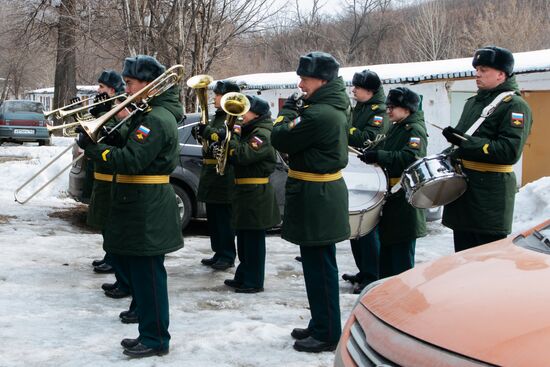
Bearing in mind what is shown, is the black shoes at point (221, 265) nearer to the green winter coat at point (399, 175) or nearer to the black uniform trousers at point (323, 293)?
the green winter coat at point (399, 175)

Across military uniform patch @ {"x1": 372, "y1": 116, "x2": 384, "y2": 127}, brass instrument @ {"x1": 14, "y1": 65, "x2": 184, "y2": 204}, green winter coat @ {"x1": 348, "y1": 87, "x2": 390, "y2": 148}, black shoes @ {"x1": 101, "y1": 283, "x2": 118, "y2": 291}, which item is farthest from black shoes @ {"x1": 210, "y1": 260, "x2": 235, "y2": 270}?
brass instrument @ {"x1": 14, "y1": 65, "x2": 184, "y2": 204}

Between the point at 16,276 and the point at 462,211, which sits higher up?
→ the point at 462,211

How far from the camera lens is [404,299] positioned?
3.01 m

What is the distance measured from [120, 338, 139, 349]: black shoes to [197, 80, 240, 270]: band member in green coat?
2.60 meters

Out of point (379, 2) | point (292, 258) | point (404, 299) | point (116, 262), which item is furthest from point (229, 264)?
point (379, 2)

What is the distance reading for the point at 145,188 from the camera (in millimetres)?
4559

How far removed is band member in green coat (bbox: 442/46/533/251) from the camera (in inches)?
194

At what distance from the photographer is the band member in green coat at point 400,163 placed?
Answer: 5688 millimetres

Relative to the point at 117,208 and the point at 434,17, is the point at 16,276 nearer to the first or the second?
the point at 117,208

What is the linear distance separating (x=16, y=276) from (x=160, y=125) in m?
2.93

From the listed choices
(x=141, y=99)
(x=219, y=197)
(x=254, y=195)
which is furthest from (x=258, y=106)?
(x=141, y=99)

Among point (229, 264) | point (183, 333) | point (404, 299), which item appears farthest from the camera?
point (229, 264)

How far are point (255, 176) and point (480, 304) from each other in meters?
3.97

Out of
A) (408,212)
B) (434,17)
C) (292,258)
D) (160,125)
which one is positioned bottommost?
Result: (292,258)
